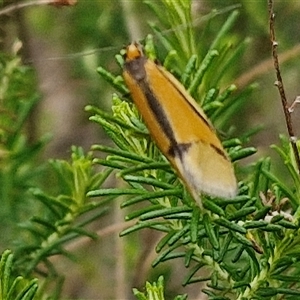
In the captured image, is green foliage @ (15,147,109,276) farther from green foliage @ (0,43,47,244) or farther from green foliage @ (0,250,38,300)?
green foliage @ (0,250,38,300)

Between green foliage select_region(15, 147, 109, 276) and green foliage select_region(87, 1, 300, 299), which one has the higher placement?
green foliage select_region(87, 1, 300, 299)

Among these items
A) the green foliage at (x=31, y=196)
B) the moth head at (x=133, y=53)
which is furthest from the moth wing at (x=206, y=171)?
the green foliage at (x=31, y=196)

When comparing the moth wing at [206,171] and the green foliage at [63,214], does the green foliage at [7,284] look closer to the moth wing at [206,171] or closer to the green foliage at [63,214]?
the moth wing at [206,171]

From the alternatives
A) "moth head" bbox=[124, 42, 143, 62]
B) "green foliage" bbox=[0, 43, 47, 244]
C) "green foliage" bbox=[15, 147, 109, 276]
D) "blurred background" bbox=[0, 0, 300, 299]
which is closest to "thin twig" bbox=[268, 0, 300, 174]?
"moth head" bbox=[124, 42, 143, 62]

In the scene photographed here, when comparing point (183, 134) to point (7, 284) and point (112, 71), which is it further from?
point (112, 71)

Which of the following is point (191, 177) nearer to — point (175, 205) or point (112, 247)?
point (175, 205)

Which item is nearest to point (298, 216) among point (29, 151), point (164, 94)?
point (164, 94)
